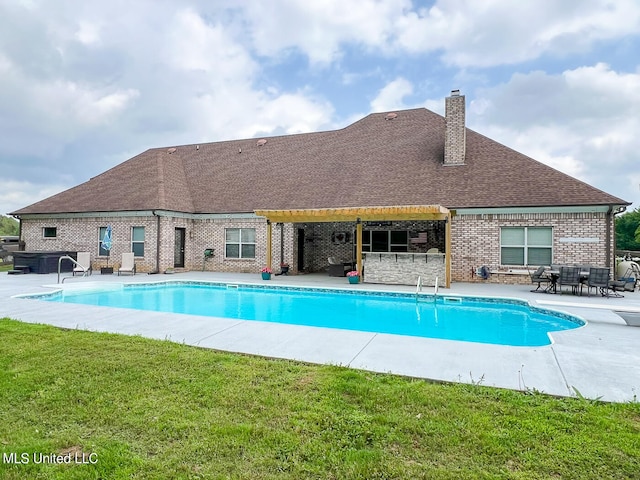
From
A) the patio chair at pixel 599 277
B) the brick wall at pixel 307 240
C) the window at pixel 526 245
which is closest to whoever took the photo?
the patio chair at pixel 599 277

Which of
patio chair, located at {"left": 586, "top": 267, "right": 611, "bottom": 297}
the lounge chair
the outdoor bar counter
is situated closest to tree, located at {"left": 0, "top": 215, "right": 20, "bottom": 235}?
the lounge chair

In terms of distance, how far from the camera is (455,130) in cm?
1650

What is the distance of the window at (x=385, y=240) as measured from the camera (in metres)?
17.5

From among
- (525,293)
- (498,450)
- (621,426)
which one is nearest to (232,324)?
(498,450)

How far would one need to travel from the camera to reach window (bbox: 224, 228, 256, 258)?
18.3 meters

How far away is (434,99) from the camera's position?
64.7ft

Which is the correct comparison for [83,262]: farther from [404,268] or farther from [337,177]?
[404,268]

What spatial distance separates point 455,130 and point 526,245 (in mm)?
5763

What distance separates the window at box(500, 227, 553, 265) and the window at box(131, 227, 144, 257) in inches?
627

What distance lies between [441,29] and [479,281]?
9.25m

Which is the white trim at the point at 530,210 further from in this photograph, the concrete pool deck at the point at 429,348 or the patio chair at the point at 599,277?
the concrete pool deck at the point at 429,348

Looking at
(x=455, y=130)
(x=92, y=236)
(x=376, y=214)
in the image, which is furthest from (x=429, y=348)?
(x=92, y=236)

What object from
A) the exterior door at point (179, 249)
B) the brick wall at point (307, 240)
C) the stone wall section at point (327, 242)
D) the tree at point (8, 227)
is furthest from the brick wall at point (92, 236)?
the tree at point (8, 227)

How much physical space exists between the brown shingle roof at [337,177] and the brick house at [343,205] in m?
0.07
